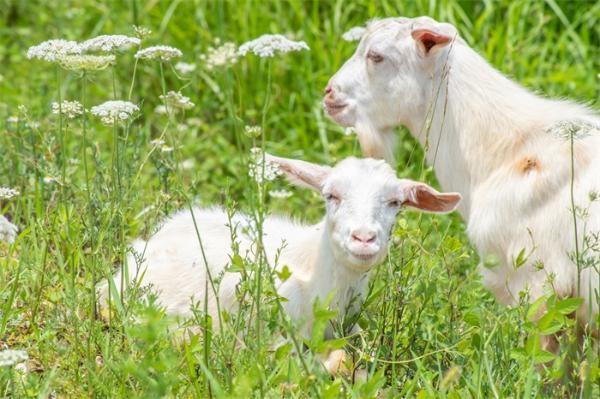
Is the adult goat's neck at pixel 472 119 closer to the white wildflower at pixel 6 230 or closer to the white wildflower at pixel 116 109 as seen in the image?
the white wildflower at pixel 116 109

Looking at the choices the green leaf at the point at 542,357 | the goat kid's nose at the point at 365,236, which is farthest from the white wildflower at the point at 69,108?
the green leaf at the point at 542,357

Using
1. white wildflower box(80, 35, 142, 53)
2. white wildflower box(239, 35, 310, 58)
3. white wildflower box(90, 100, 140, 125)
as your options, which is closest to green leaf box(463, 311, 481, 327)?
white wildflower box(239, 35, 310, 58)

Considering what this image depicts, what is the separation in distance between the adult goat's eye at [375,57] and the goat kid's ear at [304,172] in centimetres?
65

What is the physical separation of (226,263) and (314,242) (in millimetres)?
350

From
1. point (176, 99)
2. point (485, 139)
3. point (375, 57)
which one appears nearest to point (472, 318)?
point (485, 139)

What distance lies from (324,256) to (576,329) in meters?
0.93

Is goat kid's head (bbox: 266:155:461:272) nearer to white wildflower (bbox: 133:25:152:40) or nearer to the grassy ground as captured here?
the grassy ground

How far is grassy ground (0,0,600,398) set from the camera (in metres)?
3.44

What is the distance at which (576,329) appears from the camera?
3910 mm

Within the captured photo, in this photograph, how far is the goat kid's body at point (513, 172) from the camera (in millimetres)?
3967

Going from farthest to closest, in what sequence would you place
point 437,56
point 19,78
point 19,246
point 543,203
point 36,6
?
1. point 36,6
2. point 19,78
3. point 19,246
4. point 437,56
5. point 543,203

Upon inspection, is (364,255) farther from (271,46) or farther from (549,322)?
(271,46)

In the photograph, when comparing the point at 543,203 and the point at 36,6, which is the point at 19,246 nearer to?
the point at 543,203

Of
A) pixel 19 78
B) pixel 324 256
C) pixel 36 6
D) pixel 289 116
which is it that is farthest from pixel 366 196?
pixel 36 6
